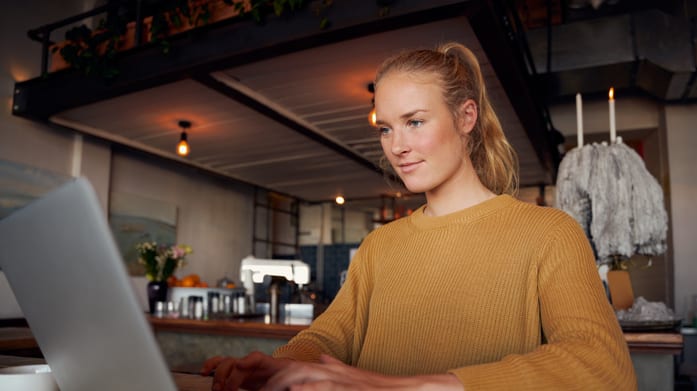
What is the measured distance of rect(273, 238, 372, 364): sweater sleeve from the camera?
1109mm

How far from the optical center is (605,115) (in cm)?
712

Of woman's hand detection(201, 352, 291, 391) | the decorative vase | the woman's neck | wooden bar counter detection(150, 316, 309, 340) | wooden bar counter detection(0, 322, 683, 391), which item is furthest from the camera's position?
the decorative vase

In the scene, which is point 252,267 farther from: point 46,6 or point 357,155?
point 46,6

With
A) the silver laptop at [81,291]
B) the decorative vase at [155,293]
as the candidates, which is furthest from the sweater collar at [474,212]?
the decorative vase at [155,293]

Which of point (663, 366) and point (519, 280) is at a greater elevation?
point (519, 280)

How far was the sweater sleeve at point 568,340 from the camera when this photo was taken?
739mm

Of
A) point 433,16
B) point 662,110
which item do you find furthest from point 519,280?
point 662,110

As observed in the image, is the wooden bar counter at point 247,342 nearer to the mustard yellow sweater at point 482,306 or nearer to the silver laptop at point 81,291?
the mustard yellow sweater at point 482,306

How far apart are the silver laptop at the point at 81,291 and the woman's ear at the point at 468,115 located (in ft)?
2.70

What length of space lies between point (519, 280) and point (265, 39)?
10.1 ft

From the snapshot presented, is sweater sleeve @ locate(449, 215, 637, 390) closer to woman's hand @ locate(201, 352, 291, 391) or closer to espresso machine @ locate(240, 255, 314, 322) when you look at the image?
woman's hand @ locate(201, 352, 291, 391)

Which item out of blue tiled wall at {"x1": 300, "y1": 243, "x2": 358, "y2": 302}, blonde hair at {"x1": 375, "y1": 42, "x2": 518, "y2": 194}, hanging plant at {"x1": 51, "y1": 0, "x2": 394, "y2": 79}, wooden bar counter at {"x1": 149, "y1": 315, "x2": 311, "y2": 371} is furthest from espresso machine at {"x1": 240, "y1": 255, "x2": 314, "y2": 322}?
blue tiled wall at {"x1": 300, "y1": 243, "x2": 358, "y2": 302}

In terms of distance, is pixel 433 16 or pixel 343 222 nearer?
pixel 433 16

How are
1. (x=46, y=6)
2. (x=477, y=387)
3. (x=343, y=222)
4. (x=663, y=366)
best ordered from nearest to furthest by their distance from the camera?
(x=477, y=387) → (x=663, y=366) → (x=46, y=6) → (x=343, y=222)
